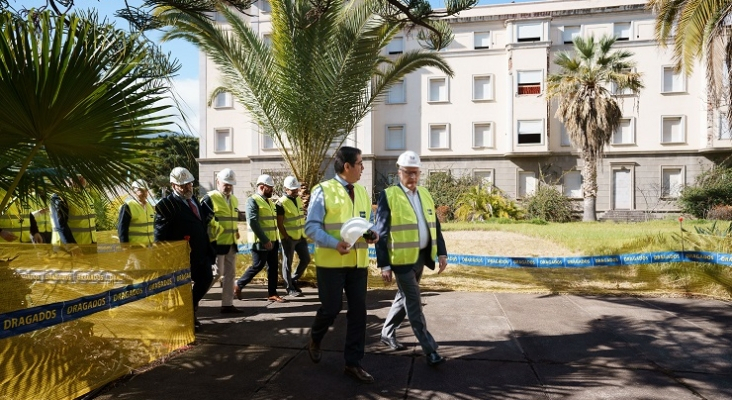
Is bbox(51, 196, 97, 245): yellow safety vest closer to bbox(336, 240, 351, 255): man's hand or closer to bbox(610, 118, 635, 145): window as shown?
bbox(336, 240, 351, 255): man's hand

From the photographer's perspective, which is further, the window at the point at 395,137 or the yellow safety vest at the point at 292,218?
the window at the point at 395,137

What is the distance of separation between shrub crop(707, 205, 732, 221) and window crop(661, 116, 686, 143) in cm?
483

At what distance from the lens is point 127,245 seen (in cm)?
480

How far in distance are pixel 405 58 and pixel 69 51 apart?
829 centimetres

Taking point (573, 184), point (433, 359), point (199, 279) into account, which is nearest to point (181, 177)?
point (199, 279)

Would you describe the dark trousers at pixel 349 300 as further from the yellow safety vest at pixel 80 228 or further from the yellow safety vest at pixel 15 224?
the yellow safety vest at pixel 15 224

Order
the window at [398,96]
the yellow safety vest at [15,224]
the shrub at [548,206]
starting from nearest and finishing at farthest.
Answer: the yellow safety vest at [15,224] < the shrub at [548,206] < the window at [398,96]

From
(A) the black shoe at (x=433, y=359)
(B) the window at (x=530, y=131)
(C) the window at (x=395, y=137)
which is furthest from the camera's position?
(C) the window at (x=395, y=137)

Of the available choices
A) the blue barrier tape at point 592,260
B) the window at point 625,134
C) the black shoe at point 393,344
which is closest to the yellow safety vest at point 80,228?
the black shoe at point 393,344

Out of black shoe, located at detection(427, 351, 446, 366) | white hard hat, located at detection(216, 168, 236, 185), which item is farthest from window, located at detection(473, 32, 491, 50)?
black shoe, located at detection(427, 351, 446, 366)

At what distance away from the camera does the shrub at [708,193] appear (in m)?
24.9

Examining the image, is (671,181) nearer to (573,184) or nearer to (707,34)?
(573,184)

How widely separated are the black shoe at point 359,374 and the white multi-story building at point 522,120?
24.2m

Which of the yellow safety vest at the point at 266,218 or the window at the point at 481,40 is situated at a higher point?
the window at the point at 481,40
